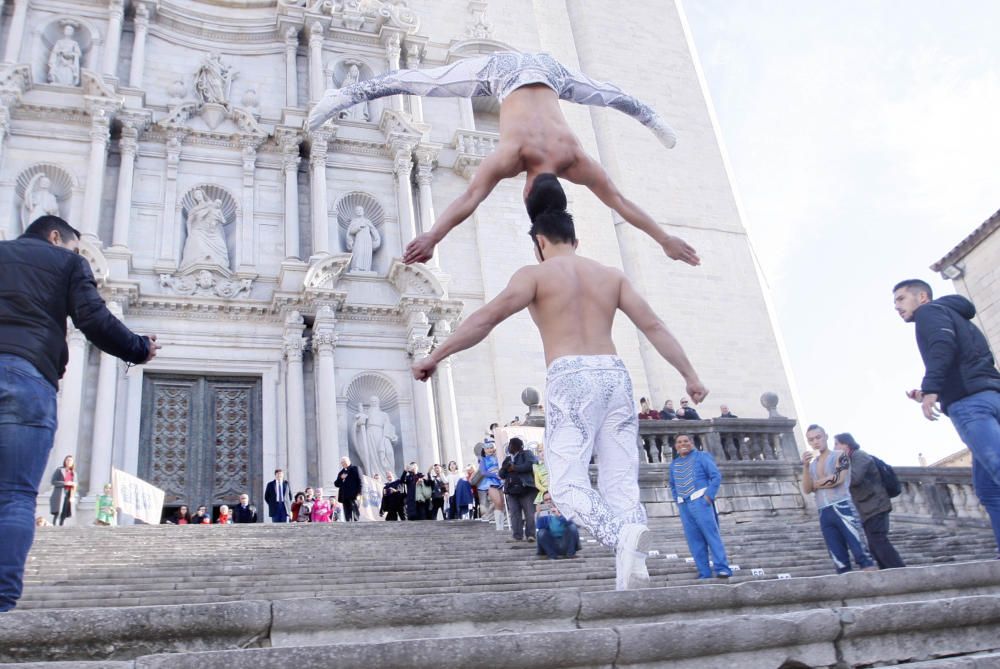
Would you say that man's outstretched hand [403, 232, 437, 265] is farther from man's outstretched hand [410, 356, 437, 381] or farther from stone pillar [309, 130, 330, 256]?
stone pillar [309, 130, 330, 256]

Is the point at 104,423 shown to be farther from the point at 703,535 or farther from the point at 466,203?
the point at 466,203

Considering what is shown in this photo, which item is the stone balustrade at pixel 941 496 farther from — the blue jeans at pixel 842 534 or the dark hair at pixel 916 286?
the dark hair at pixel 916 286

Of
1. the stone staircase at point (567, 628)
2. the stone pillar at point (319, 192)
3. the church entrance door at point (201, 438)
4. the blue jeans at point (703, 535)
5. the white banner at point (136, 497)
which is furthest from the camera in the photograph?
the stone pillar at point (319, 192)

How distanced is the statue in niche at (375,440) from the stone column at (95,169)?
6.68 metres

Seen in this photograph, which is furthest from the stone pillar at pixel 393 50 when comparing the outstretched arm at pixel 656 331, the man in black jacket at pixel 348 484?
the outstretched arm at pixel 656 331

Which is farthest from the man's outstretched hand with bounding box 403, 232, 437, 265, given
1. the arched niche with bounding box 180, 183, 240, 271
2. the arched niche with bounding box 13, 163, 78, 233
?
the arched niche with bounding box 13, 163, 78, 233

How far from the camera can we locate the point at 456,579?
754 cm

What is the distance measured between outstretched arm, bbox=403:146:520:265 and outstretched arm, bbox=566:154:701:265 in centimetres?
43

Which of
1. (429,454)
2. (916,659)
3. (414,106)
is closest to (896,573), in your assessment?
(916,659)

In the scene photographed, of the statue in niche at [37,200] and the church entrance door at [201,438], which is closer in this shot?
the church entrance door at [201,438]

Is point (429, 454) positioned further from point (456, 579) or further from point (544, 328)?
point (544, 328)

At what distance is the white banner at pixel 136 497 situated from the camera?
46.5ft

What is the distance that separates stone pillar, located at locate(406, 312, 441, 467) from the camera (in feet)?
58.5

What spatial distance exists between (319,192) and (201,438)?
6246 mm
